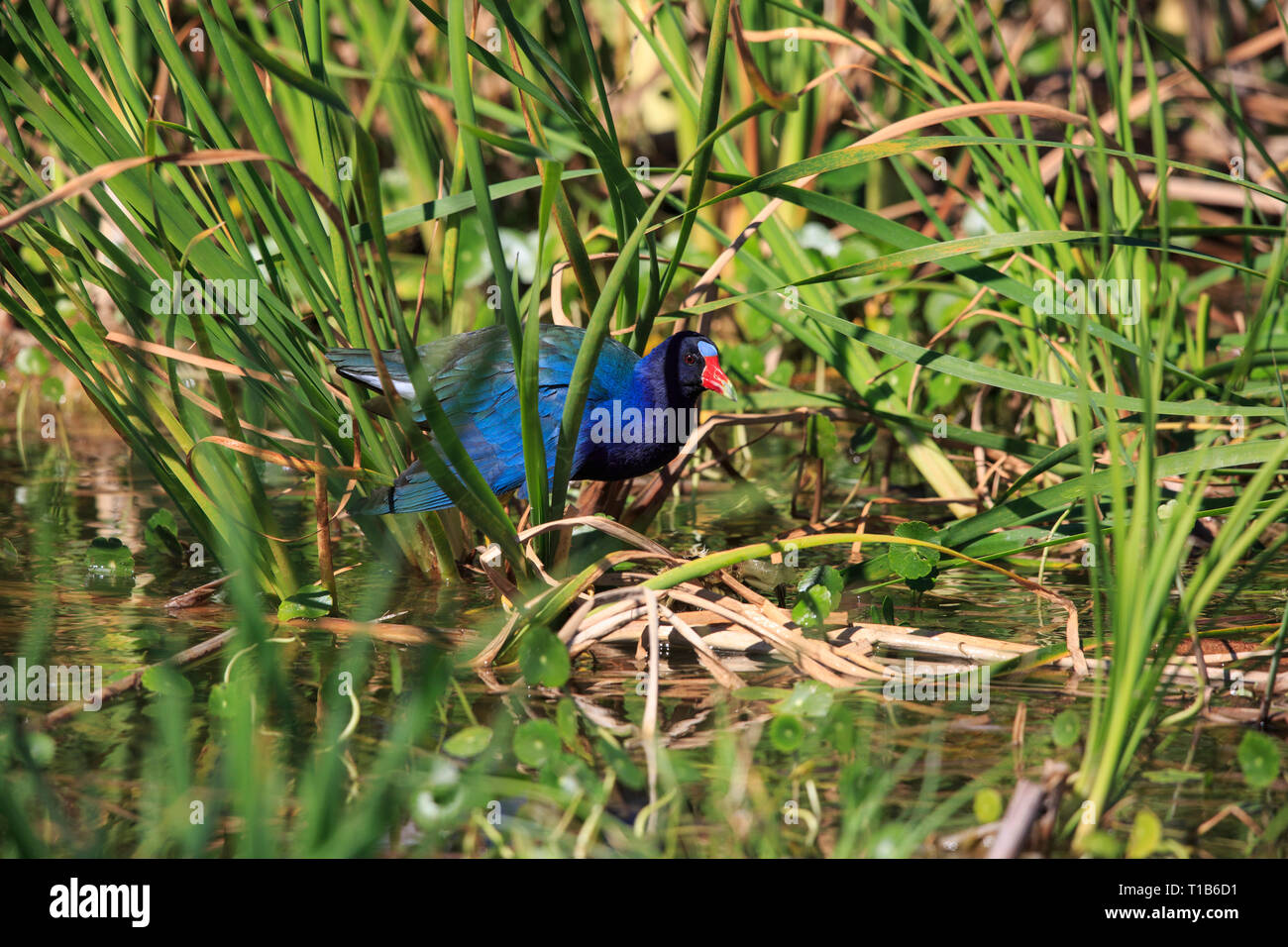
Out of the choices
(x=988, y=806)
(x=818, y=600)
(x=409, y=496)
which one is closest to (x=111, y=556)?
(x=409, y=496)

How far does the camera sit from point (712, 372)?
8.13 feet

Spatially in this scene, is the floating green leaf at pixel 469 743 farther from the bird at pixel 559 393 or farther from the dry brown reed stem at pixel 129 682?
the bird at pixel 559 393

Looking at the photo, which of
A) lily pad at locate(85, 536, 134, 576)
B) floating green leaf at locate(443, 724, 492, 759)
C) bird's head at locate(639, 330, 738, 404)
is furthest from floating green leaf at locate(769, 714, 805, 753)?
lily pad at locate(85, 536, 134, 576)

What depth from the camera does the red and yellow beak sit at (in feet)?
8.09

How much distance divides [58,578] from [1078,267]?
2438mm

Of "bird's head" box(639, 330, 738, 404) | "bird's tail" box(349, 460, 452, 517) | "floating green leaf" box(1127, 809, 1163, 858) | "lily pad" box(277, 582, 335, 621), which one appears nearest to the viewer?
"floating green leaf" box(1127, 809, 1163, 858)

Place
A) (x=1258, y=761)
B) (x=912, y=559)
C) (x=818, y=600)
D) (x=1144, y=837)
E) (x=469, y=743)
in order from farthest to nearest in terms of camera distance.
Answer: (x=912, y=559) → (x=818, y=600) → (x=469, y=743) → (x=1258, y=761) → (x=1144, y=837)

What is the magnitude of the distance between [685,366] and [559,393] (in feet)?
0.99

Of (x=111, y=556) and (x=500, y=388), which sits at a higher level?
(x=500, y=388)

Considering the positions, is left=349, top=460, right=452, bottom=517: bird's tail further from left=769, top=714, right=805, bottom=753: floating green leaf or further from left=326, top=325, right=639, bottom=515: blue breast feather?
left=769, top=714, right=805, bottom=753: floating green leaf

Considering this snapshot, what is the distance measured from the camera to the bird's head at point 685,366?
8.02ft

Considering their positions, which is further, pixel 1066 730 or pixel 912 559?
pixel 912 559

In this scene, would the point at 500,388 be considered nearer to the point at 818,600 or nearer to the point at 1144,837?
the point at 818,600
